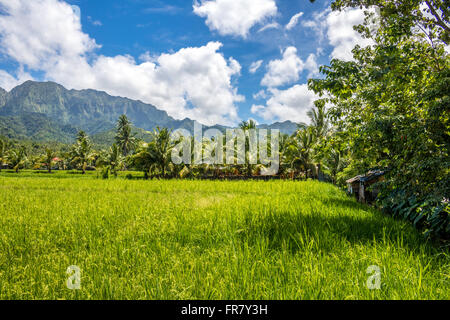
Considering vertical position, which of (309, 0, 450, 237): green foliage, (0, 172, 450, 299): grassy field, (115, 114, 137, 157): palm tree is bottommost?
(0, 172, 450, 299): grassy field

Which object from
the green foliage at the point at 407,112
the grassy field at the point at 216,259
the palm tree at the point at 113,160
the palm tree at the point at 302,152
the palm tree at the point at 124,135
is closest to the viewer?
the grassy field at the point at 216,259

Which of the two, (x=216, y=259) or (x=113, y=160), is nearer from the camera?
(x=216, y=259)

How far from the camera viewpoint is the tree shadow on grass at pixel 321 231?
8.72 feet

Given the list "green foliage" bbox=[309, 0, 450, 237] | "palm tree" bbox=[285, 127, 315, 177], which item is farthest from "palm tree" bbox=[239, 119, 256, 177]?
"green foliage" bbox=[309, 0, 450, 237]

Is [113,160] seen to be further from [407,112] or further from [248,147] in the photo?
[407,112]

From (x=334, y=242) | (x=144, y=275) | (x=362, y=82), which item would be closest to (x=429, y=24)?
(x=362, y=82)

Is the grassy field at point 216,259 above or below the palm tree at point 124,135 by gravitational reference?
below

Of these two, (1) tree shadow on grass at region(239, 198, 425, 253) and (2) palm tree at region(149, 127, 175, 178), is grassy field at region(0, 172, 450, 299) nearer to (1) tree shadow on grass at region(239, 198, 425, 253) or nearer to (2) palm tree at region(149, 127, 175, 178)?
(1) tree shadow on grass at region(239, 198, 425, 253)

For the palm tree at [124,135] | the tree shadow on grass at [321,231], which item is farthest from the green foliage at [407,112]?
the palm tree at [124,135]

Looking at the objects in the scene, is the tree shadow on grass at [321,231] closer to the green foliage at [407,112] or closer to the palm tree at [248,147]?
the green foliage at [407,112]

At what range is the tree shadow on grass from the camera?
2.66 metres

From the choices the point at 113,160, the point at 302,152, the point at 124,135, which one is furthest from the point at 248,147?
the point at 124,135

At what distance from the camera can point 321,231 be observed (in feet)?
9.93
